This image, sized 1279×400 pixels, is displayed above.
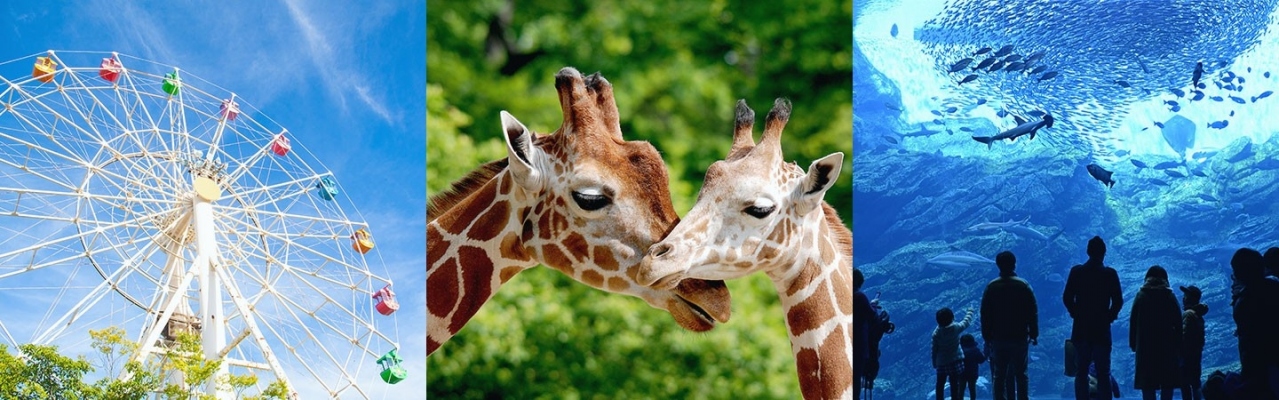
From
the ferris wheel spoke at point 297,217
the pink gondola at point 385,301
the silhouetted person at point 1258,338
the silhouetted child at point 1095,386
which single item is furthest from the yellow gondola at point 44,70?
the silhouetted person at point 1258,338

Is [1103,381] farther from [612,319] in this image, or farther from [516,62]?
[516,62]

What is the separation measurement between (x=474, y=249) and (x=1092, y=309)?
17.8 ft

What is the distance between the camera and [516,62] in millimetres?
13180

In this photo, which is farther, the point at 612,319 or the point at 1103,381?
the point at 612,319

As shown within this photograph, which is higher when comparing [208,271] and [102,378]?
[208,271]

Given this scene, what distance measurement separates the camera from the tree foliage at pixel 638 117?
1291 cm

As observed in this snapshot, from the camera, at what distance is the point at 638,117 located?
511 inches

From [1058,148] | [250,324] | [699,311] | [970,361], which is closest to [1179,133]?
[1058,148]

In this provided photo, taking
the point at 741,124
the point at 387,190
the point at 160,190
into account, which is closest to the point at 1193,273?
the point at 741,124

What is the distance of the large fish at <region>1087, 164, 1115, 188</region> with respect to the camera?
12344mm

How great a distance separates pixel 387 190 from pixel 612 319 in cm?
260

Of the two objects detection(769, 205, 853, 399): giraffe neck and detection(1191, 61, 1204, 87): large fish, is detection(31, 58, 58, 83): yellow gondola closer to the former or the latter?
detection(769, 205, 853, 399): giraffe neck

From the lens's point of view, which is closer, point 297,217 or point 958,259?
point 958,259

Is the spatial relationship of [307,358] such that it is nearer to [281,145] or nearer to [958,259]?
[281,145]
